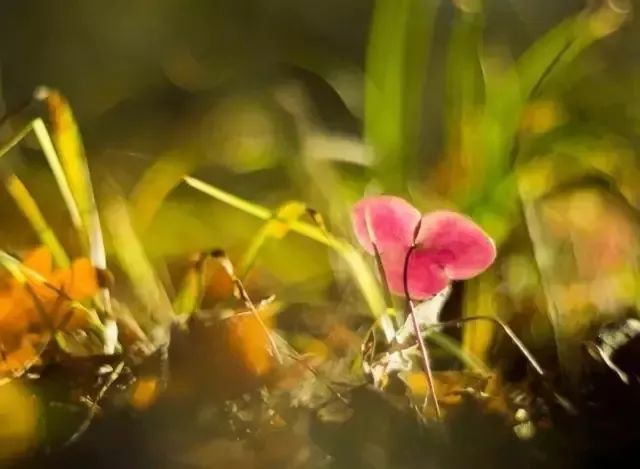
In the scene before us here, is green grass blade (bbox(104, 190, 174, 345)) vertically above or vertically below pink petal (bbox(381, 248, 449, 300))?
below

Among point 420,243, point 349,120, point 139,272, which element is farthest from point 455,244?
point 139,272

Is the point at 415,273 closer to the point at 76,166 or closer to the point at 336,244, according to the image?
the point at 336,244

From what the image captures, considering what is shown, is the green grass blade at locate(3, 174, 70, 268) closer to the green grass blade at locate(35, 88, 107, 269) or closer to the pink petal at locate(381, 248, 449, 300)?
the green grass blade at locate(35, 88, 107, 269)

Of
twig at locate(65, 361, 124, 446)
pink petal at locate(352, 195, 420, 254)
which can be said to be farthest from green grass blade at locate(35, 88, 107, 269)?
pink petal at locate(352, 195, 420, 254)

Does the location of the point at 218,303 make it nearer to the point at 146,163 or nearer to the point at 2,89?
the point at 146,163

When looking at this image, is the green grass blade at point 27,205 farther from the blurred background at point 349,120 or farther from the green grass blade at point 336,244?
the green grass blade at point 336,244

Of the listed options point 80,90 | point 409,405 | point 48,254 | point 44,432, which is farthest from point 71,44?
point 409,405

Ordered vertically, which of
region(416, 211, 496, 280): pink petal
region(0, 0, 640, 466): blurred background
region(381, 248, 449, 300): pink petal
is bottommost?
region(381, 248, 449, 300): pink petal
